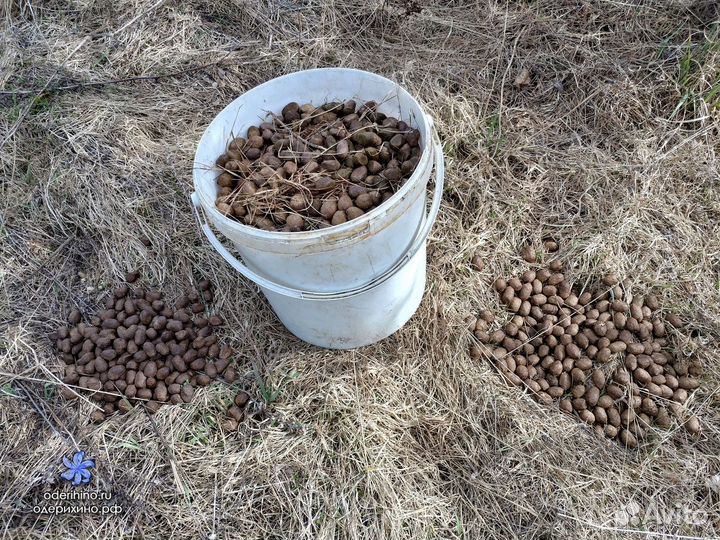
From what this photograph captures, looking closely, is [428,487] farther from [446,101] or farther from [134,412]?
[446,101]

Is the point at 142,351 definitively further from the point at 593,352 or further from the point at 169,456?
the point at 593,352

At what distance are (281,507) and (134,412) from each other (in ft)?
2.42

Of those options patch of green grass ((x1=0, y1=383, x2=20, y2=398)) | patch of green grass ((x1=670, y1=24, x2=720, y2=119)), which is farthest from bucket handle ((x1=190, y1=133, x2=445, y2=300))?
patch of green grass ((x1=670, y1=24, x2=720, y2=119))

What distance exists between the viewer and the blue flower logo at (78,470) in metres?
2.09

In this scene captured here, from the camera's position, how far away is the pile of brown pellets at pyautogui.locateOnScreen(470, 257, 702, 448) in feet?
7.18

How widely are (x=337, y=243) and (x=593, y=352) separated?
4.37ft

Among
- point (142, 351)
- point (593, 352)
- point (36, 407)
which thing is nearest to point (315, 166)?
point (142, 351)

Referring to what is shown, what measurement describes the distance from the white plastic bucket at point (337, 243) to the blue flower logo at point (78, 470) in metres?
0.93

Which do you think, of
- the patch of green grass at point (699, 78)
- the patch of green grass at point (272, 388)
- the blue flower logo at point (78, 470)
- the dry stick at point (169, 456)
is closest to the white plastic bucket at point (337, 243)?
the patch of green grass at point (272, 388)

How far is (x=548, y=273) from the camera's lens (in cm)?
251

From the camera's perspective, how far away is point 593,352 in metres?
2.31

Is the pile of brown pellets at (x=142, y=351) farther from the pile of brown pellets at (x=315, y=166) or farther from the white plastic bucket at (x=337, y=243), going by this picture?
the pile of brown pellets at (x=315, y=166)

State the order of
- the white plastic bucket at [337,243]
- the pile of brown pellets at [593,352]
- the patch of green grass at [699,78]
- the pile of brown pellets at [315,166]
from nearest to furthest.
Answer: the white plastic bucket at [337,243]
the pile of brown pellets at [315,166]
the pile of brown pellets at [593,352]
the patch of green grass at [699,78]

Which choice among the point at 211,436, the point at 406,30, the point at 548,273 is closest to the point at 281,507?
the point at 211,436
